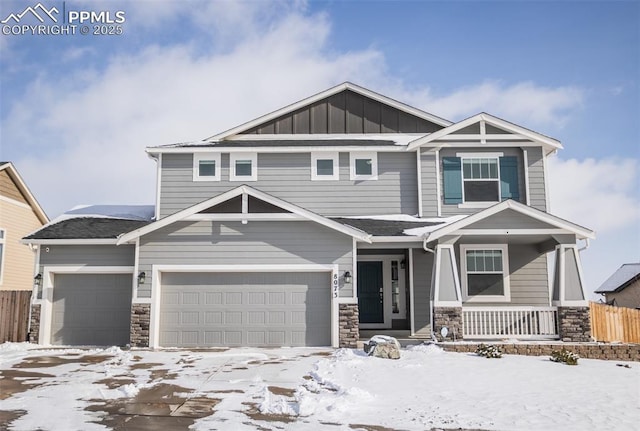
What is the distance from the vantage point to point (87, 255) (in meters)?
13.8

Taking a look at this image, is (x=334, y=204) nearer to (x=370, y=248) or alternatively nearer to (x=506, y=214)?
(x=370, y=248)

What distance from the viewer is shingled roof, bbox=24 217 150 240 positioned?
540 inches

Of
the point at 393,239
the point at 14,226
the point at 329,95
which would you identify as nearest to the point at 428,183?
the point at 393,239

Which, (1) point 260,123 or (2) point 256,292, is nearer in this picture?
(2) point 256,292

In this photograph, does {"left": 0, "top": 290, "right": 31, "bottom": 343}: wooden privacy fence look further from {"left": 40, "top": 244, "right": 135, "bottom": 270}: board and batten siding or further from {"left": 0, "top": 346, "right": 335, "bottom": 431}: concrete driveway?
{"left": 0, "top": 346, "right": 335, "bottom": 431}: concrete driveway

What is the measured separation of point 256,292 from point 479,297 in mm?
6151

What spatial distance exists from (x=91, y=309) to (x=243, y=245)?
179 inches

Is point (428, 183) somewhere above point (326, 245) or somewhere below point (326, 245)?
above

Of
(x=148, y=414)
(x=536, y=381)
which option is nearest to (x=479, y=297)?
(x=536, y=381)

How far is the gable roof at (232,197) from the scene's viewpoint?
42.4 feet

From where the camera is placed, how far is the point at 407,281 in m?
15.1

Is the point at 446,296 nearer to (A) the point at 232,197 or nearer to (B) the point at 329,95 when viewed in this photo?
(A) the point at 232,197

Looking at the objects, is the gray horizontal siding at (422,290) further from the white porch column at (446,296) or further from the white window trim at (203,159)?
the white window trim at (203,159)

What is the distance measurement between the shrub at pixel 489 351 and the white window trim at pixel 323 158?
21.3 feet
